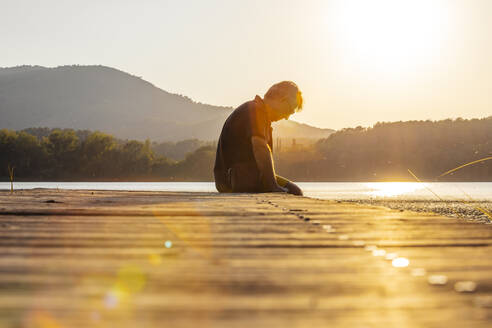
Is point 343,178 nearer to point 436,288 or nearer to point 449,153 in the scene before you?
point 449,153

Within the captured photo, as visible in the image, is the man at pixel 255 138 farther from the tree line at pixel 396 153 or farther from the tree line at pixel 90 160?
the tree line at pixel 90 160

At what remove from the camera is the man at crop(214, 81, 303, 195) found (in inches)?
215

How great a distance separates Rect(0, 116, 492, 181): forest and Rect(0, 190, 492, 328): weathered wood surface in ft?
192

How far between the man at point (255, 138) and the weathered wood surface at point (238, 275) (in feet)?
10.6

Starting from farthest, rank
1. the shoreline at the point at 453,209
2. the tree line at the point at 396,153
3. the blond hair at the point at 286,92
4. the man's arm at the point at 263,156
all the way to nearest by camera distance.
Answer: the tree line at the point at 396,153 → the shoreline at the point at 453,209 → the blond hair at the point at 286,92 → the man's arm at the point at 263,156

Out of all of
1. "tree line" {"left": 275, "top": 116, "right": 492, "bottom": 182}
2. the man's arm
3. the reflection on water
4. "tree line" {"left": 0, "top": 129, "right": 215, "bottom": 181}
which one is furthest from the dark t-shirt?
"tree line" {"left": 0, "top": 129, "right": 215, "bottom": 181}

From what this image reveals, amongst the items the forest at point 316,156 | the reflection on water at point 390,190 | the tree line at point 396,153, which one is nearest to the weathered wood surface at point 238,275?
the reflection on water at point 390,190

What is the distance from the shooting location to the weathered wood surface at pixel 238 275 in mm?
892

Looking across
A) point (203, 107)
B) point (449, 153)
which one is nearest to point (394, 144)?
point (449, 153)

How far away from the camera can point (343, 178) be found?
62562 millimetres

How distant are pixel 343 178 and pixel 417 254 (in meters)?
62.0

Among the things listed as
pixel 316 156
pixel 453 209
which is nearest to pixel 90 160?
pixel 316 156

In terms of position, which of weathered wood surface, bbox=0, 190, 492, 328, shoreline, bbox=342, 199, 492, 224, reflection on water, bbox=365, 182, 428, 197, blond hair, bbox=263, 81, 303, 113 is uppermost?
blond hair, bbox=263, 81, 303, 113

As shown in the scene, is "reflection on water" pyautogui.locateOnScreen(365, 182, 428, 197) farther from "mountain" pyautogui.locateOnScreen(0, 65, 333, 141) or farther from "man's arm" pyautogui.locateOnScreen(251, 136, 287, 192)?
"mountain" pyautogui.locateOnScreen(0, 65, 333, 141)
